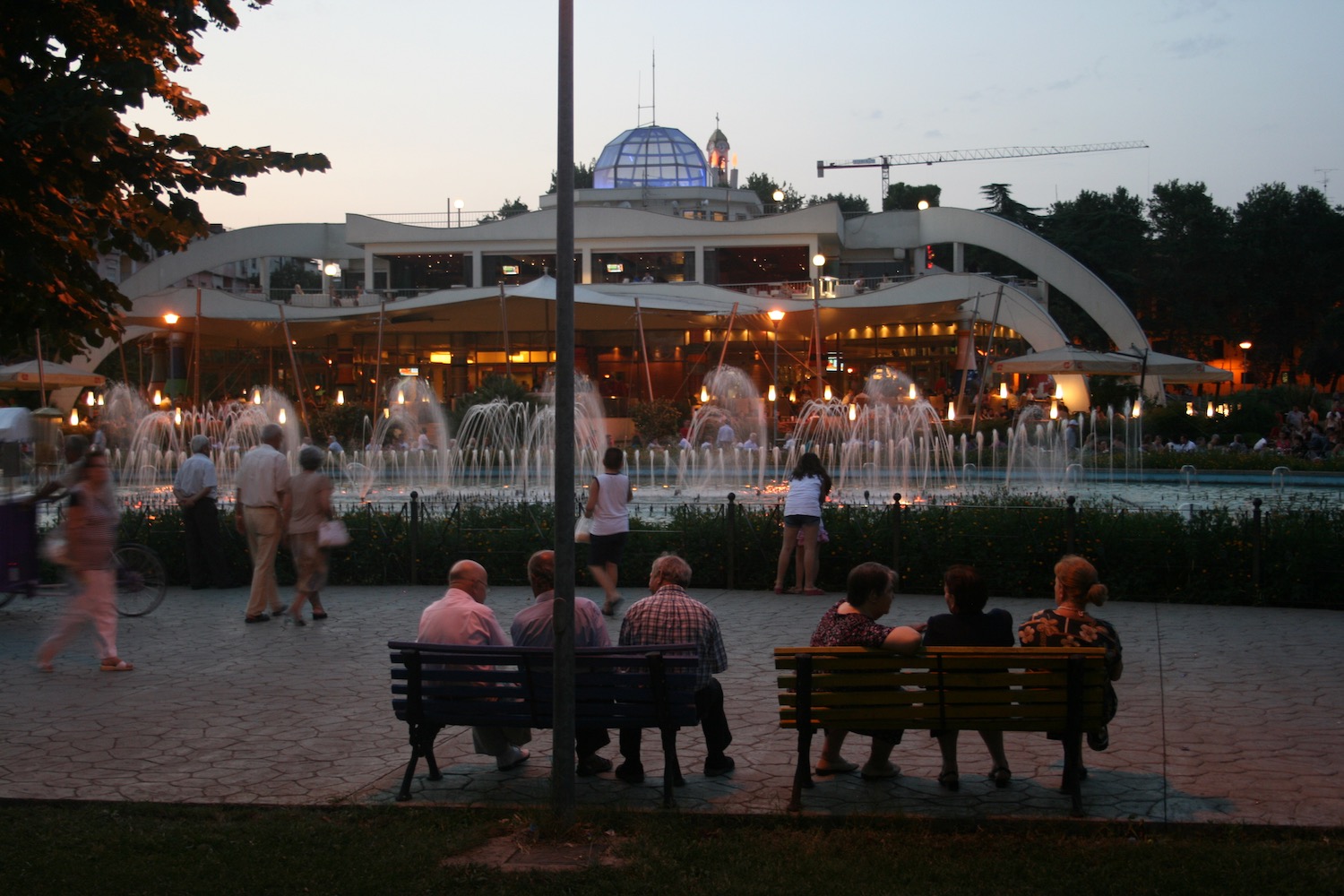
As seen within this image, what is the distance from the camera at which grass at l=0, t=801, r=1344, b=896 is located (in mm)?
4211

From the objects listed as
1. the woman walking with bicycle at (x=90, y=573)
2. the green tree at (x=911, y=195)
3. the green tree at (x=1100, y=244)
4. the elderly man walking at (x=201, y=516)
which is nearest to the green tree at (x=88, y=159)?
the woman walking with bicycle at (x=90, y=573)

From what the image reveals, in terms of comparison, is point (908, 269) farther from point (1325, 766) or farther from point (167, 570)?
point (1325, 766)

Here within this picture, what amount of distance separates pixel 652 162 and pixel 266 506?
53.4 m

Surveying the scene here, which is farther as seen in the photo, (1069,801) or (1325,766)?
(1325,766)

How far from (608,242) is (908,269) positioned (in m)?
13.8

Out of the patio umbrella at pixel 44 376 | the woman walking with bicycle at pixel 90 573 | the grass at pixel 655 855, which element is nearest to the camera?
the grass at pixel 655 855

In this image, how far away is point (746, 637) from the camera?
9.02 m

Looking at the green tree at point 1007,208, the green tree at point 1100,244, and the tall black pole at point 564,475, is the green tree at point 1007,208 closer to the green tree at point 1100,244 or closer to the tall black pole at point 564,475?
the green tree at point 1100,244

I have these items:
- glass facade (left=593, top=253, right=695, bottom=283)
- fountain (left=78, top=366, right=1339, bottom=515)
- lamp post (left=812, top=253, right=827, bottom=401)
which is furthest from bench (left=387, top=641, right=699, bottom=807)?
glass facade (left=593, top=253, right=695, bottom=283)

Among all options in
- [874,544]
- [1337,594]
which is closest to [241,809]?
[874,544]

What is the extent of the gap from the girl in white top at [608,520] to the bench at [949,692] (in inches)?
193

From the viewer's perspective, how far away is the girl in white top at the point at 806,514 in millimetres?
10602

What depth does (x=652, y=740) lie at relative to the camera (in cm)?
629

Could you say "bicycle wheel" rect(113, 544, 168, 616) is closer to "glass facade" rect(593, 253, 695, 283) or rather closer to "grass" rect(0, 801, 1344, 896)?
"grass" rect(0, 801, 1344, 896)
